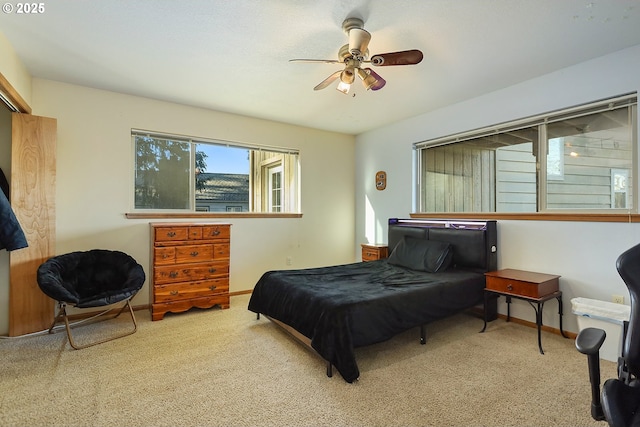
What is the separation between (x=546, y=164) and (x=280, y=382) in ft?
10.9

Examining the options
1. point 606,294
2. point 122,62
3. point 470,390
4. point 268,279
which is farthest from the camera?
point 268,279

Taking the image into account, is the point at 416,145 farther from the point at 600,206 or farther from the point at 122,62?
the point at 122,62

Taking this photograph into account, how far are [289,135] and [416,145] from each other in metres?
1.95

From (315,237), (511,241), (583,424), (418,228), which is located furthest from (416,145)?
(583,424)

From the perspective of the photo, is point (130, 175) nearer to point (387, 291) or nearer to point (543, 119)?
point (387, 291)

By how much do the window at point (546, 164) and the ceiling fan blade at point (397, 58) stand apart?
1.82 meters

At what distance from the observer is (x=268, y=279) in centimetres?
315

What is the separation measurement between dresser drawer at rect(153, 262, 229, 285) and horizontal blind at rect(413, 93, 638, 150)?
10.6 ft

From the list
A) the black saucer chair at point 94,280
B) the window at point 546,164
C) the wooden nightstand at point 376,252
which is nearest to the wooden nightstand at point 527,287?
the window at point 546,164

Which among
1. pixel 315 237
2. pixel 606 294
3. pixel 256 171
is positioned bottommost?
pixel 606 294

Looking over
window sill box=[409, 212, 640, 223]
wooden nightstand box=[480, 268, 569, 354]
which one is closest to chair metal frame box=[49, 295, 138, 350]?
wooden nightstand box=[480, 268, 569, 354]

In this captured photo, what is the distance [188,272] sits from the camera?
351 cm

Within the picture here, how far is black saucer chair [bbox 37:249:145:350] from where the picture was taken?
2.65 metres

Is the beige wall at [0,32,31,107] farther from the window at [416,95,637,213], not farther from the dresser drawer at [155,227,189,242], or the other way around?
the window at [416,95,637,213]
